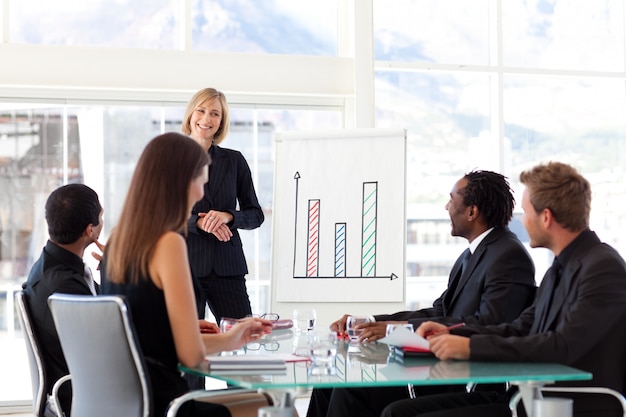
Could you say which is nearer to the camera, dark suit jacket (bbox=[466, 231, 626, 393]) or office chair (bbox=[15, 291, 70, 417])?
dark suit jacket (bbox=[466, 231, 626, 393])

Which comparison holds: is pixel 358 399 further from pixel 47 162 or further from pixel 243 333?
pixel 47 162

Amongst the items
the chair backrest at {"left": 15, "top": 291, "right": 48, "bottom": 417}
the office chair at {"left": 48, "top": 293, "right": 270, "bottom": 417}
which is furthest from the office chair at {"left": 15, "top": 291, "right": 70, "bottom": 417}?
the office chair at {"left": 48, "top": 293, "right": 270, "bottom": 417}

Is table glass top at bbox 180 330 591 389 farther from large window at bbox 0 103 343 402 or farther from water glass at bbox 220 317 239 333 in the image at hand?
large window at bbox 0 103 343 402

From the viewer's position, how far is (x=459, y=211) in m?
3.75

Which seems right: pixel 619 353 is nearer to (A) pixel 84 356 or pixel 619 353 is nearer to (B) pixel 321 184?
(A) pixel 84 356

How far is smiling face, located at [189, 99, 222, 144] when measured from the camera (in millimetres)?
4617

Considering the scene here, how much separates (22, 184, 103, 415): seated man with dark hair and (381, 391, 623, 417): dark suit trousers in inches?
46.8

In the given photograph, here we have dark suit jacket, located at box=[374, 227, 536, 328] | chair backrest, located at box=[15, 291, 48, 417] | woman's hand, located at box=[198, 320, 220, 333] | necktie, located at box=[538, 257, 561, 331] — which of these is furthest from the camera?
dark suit jacket, located at box=[374, 227, 536, 328]

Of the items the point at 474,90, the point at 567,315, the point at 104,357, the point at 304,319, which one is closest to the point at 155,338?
the point at 104,357

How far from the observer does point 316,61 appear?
600cm

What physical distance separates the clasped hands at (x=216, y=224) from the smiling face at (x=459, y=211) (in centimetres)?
125

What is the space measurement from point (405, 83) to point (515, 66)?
0.86m

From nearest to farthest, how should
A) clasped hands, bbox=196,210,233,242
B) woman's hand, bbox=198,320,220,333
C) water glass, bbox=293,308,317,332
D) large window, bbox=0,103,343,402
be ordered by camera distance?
woman's hand, bbox=198,320,220,333 < water glass, bbox=293,308,317,332 < clasped hands, bbox=196,210,233,242 < large window, bbox=0,103,343,402

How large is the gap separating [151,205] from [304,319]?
1.15 m
